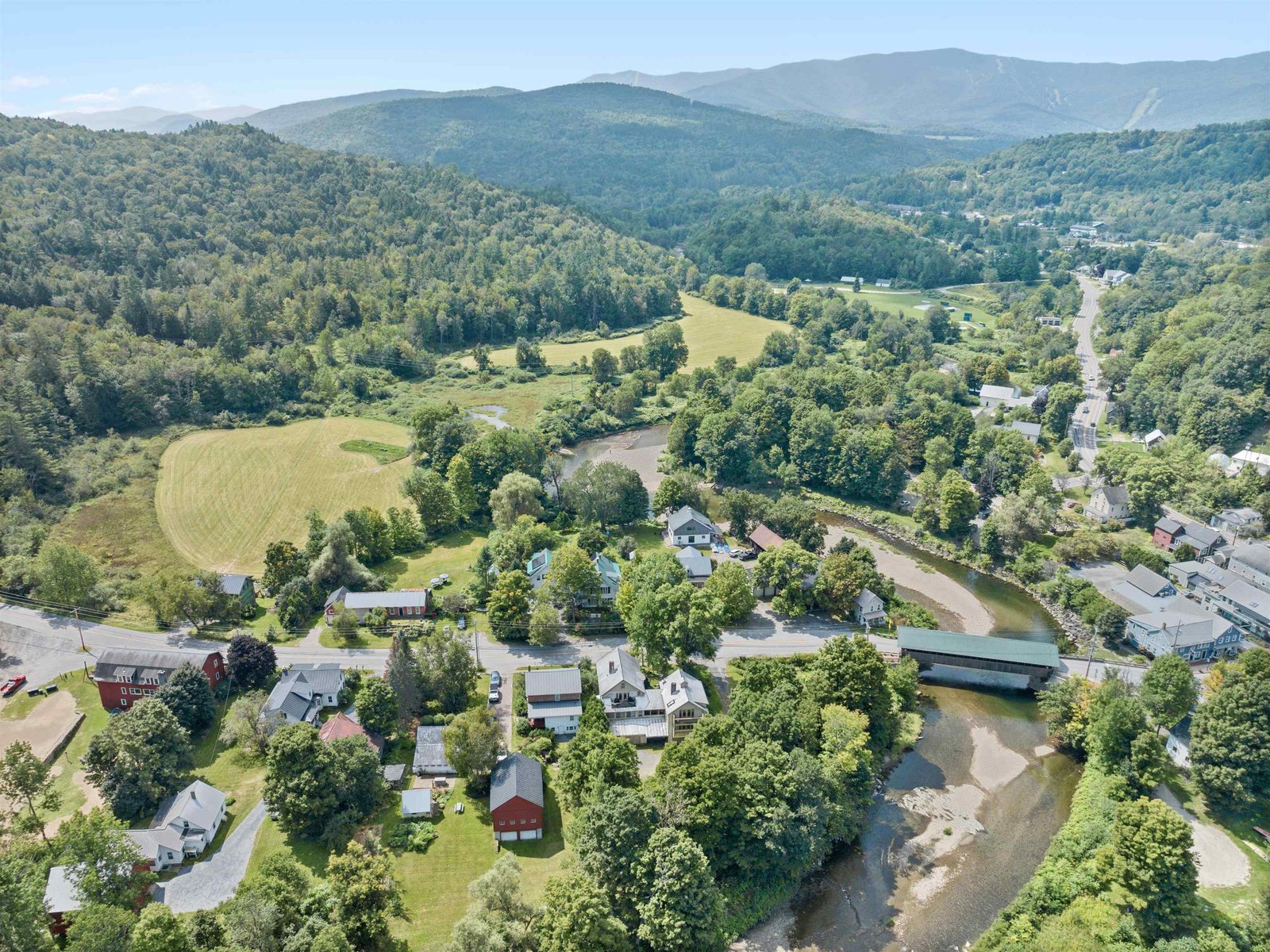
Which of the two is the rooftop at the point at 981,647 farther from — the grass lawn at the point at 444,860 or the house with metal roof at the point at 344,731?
the house with metal roof at the point at 344,731

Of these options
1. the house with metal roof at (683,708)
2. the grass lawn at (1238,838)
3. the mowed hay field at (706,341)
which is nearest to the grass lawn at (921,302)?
the mowed hay field at (706,341)

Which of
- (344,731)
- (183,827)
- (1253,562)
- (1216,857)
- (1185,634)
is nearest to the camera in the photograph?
(183,827)

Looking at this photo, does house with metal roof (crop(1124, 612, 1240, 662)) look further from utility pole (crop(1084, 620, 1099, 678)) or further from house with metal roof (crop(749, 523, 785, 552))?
house with metal roof (crop(749, 523, 785, 552))

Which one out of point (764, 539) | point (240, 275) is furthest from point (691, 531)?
point (240, 275)

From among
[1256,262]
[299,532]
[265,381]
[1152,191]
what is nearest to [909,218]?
[1152,191]

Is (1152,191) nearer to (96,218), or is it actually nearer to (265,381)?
(265,381)

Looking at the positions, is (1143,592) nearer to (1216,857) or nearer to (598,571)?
(1216,857)
